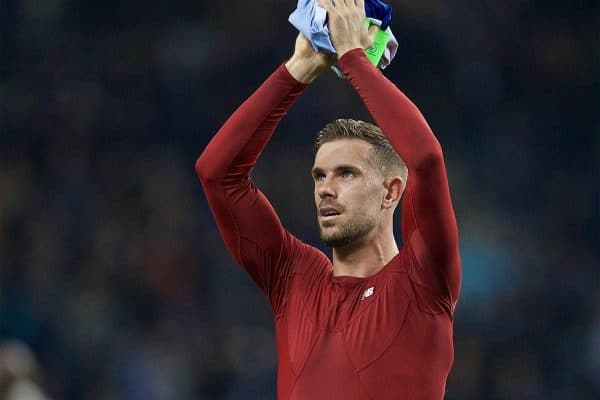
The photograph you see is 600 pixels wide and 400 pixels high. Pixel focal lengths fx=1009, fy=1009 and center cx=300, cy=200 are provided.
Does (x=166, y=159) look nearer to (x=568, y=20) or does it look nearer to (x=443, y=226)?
(x=568, y=20)

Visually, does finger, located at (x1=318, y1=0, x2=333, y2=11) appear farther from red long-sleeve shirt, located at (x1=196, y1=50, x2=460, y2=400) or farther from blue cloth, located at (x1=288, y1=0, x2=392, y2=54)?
red long-sleeve shirt, located at (x1=196, y1=50, x2=460, y2=400)

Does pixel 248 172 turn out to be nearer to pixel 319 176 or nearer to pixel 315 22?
pixel 319 176

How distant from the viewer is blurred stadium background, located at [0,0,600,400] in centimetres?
661

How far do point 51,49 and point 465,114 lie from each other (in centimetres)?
321

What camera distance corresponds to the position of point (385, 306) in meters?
3.10

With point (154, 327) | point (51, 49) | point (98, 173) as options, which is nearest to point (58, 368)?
point (154, 327)

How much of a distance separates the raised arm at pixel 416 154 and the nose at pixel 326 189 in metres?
0.27

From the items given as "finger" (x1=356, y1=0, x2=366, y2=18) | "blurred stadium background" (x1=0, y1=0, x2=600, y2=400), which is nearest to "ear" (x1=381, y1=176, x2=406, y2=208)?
"finger" (x1=356, y1=0, x2=366, y2=18)

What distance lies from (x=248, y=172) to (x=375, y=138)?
0.44m

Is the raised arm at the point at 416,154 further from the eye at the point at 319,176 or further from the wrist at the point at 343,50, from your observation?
the eye at the point at 319,176

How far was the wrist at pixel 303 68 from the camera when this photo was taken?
10.5ft

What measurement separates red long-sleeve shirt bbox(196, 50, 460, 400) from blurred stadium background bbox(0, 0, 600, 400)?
3311mm

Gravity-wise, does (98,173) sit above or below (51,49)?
below

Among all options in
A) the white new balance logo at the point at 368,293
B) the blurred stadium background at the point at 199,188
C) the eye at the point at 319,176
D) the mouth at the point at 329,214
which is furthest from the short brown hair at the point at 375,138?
the blurred stadium background at the point at 199,188
